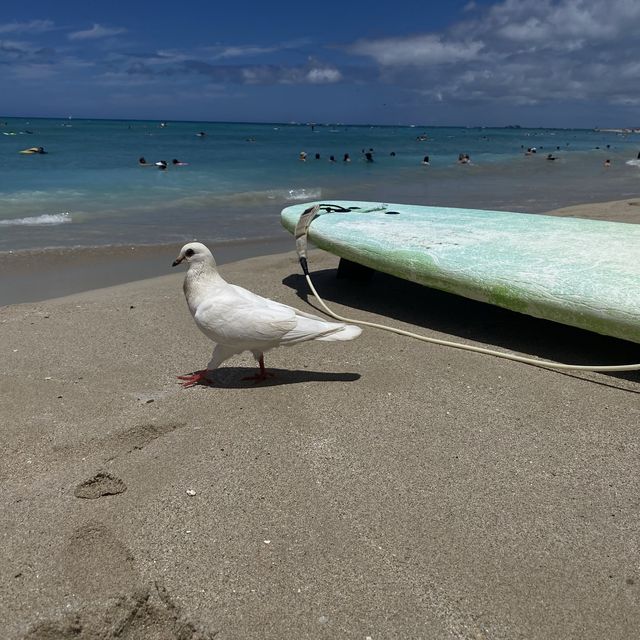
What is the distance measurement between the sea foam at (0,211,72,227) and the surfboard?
5.97 meters

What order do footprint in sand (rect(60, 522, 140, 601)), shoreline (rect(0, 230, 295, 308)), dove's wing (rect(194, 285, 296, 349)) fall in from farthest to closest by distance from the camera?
shoreline (rect(0, 230, 295, 308)) < dove's wing (rect(194, 285, 296, 349)) < footprint in sand (rect(60, 522, 140, 601))

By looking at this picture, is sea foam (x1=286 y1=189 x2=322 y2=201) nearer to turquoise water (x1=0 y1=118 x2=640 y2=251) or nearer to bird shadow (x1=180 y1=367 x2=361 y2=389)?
turquoise water (x1=0 y1=118 x2=640 y2=251)

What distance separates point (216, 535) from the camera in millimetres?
2273

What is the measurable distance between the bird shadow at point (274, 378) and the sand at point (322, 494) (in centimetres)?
2

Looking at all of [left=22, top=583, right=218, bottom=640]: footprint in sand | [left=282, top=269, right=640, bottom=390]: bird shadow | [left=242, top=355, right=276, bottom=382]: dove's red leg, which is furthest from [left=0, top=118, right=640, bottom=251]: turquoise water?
[left=22, top=583, right=218, bottom=640]: footprint in sand

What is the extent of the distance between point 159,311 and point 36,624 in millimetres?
3283

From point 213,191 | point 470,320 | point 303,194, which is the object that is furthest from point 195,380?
point 213,191

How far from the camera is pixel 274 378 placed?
3.64m

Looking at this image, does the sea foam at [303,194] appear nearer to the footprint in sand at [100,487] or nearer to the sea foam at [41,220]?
the sea foam at [41,220]

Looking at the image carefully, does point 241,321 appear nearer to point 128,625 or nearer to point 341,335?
point 341,335

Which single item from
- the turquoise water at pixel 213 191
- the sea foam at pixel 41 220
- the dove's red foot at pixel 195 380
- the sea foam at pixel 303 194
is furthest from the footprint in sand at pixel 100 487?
the sea foam at pixel 303 194

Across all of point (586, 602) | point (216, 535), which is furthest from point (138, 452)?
point (586, 602)

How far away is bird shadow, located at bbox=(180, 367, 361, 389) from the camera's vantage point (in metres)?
3.57

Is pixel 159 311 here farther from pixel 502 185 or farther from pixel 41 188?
pixel 502 185
